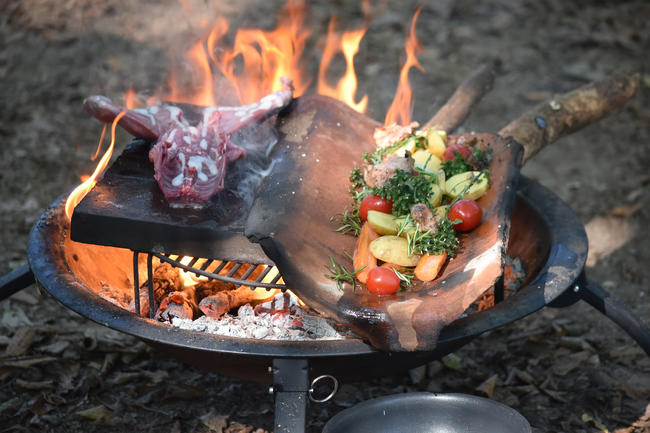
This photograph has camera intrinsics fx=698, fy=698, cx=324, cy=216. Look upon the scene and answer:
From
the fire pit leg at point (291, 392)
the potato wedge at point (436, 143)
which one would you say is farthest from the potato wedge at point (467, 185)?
the fire pit leg at point (291, 392)

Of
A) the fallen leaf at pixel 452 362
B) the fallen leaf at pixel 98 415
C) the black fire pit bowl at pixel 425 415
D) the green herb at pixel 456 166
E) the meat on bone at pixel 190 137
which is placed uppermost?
the meat on bone at pixel 190 137

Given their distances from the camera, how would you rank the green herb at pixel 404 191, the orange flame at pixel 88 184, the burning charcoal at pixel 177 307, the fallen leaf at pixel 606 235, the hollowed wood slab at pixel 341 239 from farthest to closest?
the fallen leaf at pixel 606 235 → the orange flame at pixel 88 184 → the burning charcoal at pixel 177 307 → the green herb at pixel 404 191 → the hollowed wood slab at pixel 341 239

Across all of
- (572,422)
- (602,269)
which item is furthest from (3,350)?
(602,269)

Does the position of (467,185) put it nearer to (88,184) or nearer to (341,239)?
(341,239)

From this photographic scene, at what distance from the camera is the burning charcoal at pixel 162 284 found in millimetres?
3287

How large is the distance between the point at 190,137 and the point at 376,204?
92 centimetres

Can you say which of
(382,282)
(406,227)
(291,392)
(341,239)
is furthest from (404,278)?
(291,392)

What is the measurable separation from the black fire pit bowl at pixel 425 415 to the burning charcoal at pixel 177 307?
873 millimetres

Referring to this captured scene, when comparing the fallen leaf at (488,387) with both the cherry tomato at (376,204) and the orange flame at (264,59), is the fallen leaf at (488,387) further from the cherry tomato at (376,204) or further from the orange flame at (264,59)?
the orange flame at (264,59)

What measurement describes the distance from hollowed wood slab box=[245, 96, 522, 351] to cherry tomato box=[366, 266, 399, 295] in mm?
30

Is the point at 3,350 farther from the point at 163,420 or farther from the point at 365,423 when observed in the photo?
the point at 365,423

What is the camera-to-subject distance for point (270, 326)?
3.05 m

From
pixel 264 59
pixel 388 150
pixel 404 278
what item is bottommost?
pixel 404 278

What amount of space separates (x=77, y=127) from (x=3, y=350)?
2.88 m
